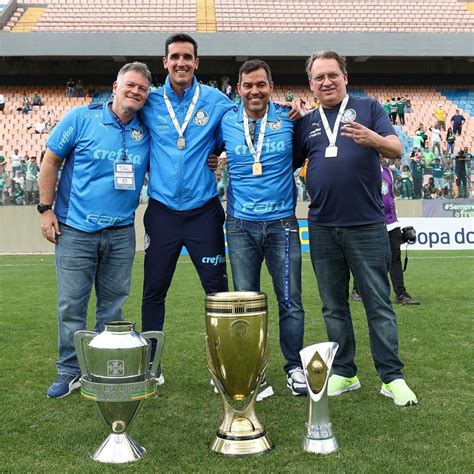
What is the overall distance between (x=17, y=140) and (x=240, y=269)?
2066 centimetres

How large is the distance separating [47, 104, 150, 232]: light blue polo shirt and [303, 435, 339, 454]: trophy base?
5.92 ft

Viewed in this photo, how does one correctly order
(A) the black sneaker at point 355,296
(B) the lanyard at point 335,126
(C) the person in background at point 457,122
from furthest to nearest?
(C) the person in background at point 457,122, (A) the black sneaker at point 355,296, (B) the lanyard at point 335,126

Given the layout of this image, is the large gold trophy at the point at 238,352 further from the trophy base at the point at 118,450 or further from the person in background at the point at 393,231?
the person in background at the point at 393,231

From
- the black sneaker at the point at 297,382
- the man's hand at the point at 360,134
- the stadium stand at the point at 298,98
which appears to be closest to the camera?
the man's hand at the point at 360,134

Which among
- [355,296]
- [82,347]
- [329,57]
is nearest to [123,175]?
[82,347]

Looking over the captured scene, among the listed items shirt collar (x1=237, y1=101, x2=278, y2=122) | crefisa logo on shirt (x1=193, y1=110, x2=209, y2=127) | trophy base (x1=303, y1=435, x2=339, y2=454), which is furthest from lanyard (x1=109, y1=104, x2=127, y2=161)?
trophy base (x1=303, y1=435, x2=339, y2=454)

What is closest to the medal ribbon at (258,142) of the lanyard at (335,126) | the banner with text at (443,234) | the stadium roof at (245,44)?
the lanyard at (335,126)

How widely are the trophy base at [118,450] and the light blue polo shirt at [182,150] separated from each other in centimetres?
147

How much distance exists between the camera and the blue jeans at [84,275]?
381 centimetres

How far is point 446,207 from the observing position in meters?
15.7

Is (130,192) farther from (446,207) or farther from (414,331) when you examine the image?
(446,207)

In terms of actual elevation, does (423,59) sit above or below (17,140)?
above

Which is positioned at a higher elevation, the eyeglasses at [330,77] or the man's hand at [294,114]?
the eyeglasses at [330,77]

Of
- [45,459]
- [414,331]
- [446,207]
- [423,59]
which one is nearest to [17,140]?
[446,207]
